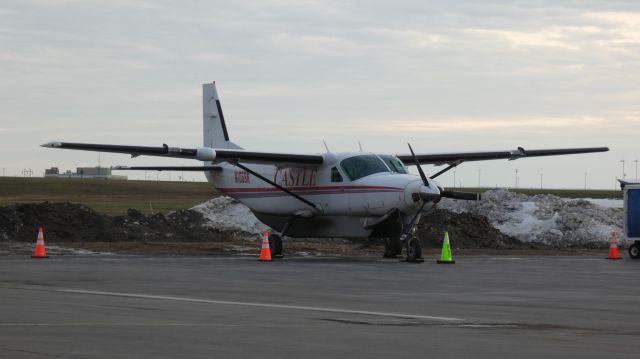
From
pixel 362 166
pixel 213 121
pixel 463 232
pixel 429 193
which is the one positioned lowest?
pixel 463 232

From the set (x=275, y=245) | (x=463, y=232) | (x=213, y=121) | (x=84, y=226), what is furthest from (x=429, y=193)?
(x=84, y=226)

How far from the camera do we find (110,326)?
12.7 meters

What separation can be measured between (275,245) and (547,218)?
18425mm

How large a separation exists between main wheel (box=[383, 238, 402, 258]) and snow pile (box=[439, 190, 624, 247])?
14.6 metres

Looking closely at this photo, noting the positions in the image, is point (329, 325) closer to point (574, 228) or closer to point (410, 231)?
point (410, 231)

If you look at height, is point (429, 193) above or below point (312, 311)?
above

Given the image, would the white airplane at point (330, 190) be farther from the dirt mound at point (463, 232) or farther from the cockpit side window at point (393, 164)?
the dirt mound at point (463, 232)

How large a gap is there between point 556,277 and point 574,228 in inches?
924

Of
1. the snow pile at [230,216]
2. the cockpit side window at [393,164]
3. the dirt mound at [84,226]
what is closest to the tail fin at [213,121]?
the dirt mound at [84,226]

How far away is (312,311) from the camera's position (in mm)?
15359

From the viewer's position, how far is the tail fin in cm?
4119

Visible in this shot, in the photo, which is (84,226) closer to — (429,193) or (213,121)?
(213,121)

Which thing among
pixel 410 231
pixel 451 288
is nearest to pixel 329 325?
pixel 451 288

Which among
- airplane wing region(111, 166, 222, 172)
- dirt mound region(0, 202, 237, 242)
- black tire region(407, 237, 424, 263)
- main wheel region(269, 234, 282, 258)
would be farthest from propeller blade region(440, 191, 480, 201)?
dirt mound region(0, 202, 237, 242)
